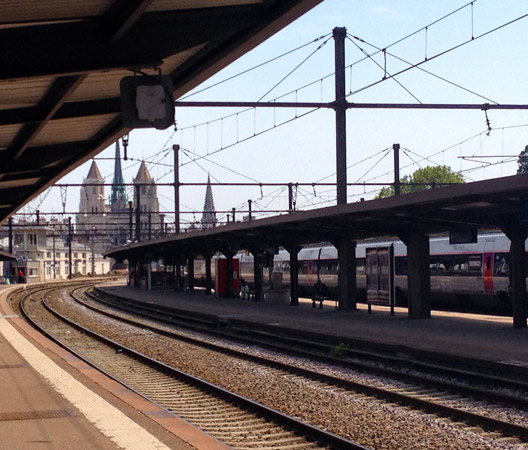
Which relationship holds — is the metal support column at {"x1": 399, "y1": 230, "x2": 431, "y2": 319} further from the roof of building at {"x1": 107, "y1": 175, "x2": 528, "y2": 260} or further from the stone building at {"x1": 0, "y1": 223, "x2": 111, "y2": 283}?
the stone building at {"x1": 0, "y1": 223, "x2": 111, "y2": 283}

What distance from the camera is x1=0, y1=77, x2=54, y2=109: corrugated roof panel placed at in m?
7.97

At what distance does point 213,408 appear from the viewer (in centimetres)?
1120

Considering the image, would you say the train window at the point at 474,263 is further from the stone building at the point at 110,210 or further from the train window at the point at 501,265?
the stone building at the point at 110,210

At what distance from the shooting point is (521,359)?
13156 millimetres

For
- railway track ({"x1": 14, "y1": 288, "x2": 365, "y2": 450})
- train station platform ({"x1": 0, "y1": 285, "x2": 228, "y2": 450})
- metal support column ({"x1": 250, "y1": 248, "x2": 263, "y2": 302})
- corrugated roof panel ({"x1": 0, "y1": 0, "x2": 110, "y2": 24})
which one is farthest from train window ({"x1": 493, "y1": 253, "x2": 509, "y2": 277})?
corrugated roof panel ({"x1": 0, "y1": 0, "x2": 110, "y2": 24})

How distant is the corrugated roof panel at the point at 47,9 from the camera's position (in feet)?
19.0

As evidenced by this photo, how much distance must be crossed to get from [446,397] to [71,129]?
658 centimetres

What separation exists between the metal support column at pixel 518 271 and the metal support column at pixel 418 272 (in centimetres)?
322

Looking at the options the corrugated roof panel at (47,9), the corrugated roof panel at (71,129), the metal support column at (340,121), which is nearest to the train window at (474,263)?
the metal support column at (340,121)

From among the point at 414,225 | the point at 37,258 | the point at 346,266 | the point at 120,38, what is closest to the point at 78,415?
the point at 120,38

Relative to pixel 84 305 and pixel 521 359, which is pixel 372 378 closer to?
pixel 521 359

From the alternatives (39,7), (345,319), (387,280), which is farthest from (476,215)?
(39,7)

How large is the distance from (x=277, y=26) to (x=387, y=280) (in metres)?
16.8

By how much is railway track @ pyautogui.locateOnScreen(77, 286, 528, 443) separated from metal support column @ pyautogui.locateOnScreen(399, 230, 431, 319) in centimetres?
747
